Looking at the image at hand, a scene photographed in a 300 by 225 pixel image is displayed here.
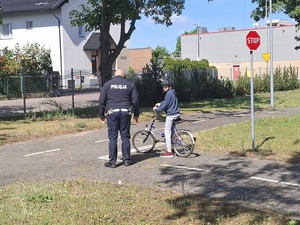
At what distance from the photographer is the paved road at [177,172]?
6836mm

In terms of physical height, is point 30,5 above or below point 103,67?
above

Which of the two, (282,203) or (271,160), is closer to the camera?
(282,203)

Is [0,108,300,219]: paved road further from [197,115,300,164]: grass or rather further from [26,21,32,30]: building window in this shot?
[26,21,32,30]: building window

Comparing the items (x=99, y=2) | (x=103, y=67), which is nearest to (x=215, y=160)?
(x=103, y=67)

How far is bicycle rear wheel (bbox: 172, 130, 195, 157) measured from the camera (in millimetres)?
9781

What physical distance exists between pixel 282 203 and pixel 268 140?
17.4ft

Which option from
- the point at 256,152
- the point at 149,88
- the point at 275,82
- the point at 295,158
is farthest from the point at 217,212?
the point at 275,82

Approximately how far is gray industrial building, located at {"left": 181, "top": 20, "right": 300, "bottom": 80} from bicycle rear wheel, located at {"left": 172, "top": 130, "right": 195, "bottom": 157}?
4758cm

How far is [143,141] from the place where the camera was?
1060 cm

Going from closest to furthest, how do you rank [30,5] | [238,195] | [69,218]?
[69,218]
[238,195]
[30,5]

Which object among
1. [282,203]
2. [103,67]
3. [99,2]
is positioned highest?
[99,2]

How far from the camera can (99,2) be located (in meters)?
19.7

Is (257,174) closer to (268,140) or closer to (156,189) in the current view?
(156,189)

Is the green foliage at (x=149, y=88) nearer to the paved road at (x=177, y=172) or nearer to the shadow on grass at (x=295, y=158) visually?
the paved road at (x=177, y=172)
